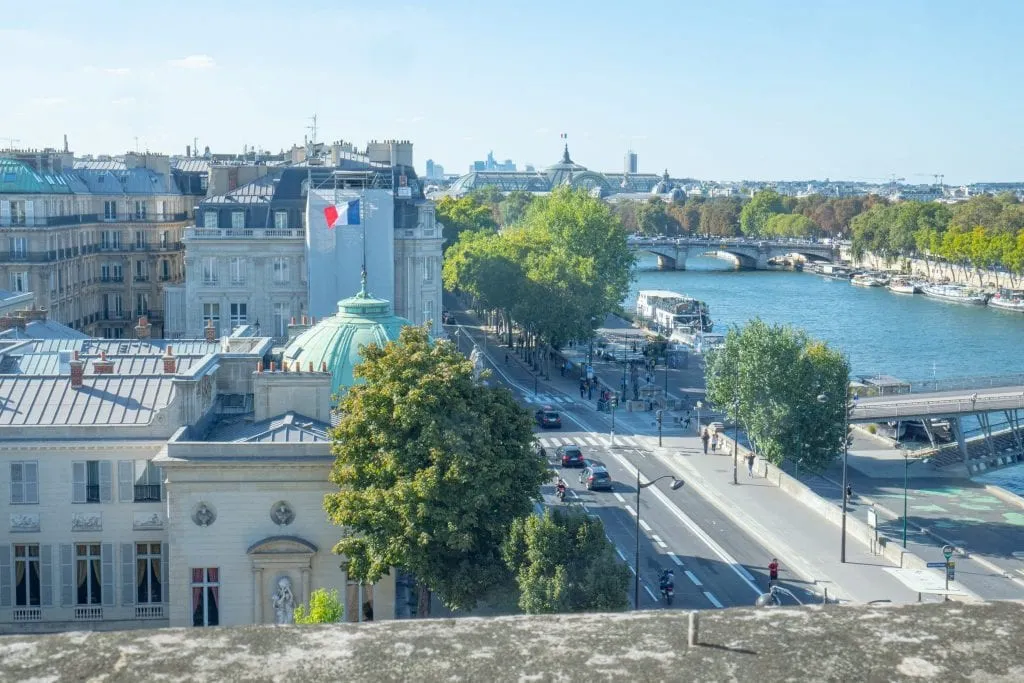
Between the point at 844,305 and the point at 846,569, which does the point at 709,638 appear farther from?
the point at 844,305

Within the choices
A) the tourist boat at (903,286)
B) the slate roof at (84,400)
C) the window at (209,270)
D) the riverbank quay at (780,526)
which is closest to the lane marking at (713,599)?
the riverbank quay at (780,526)

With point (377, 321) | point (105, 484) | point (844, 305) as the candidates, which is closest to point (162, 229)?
point (377, 321)

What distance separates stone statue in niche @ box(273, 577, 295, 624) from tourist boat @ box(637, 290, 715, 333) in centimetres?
7004

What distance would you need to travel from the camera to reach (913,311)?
4966 inches

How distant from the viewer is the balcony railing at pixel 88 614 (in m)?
28.3

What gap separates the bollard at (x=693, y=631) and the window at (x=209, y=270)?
59.9 meters

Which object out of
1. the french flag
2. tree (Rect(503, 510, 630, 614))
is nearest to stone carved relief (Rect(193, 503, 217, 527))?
tree (Rect(503, 510, 630, 614))

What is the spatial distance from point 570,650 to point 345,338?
28.8 m

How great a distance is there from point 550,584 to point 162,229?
188 ft

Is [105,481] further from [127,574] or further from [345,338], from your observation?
[345,338]

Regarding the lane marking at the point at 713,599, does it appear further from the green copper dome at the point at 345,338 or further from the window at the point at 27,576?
the window at the point at 27,576

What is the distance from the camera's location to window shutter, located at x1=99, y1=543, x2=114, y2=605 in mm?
28484

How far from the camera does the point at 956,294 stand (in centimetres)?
13812

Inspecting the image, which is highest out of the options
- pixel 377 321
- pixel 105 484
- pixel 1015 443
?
pixel 377 321
